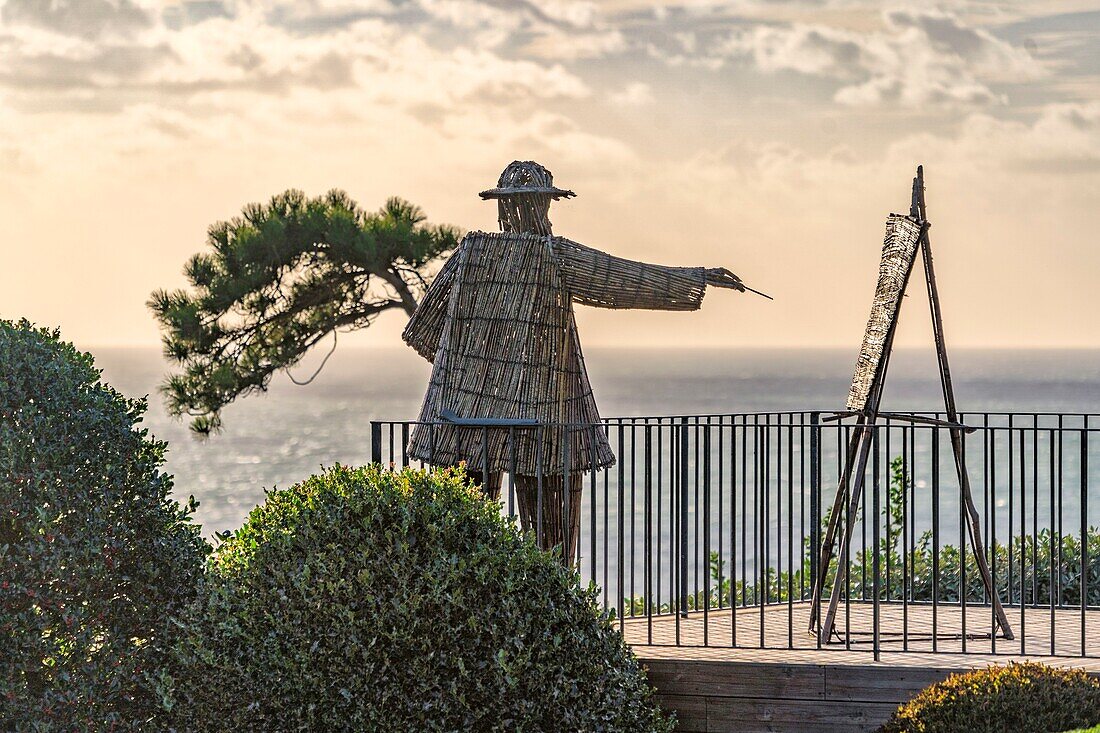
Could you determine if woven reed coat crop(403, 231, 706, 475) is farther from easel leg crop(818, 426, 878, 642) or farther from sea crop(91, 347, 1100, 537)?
sea crop(91, 347, 1100, 537)

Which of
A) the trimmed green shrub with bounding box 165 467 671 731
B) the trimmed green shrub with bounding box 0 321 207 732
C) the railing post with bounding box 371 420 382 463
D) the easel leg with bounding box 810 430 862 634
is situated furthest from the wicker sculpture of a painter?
the trimmed green shrub with bounding box 0 321 207 732

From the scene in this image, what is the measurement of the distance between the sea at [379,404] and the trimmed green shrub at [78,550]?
97.1ft

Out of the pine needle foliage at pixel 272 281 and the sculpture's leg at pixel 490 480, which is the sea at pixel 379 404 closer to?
the pine needle foliage at pixel 272 281

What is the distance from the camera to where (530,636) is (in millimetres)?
4465

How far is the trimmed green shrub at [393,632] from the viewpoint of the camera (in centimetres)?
431

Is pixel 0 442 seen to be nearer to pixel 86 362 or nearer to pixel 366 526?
pixel 86 362

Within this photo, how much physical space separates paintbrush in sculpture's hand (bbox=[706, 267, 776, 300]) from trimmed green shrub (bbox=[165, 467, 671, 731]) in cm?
229

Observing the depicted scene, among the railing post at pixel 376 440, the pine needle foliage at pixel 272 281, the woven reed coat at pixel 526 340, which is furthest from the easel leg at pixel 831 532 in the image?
the pine needle foliage at pixel 272 281

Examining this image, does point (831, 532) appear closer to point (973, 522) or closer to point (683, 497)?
point (973, 522)

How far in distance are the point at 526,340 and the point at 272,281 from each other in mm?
3907

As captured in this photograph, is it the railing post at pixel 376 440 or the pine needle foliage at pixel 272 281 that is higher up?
the pine needle foliage at pixel 272 281

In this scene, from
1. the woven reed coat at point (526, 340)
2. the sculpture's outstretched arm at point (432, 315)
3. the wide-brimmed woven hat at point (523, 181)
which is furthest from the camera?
the sculpture's outstretched arm at point (432, 315)

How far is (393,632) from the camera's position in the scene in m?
4.30

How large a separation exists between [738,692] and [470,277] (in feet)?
8.22
